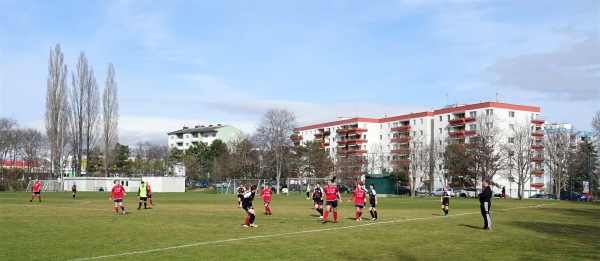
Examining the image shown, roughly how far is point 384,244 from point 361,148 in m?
128

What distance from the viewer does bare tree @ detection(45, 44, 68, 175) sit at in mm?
87500

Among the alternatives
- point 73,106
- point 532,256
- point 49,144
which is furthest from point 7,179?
point 532,256

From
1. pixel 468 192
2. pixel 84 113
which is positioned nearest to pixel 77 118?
pixel 84 113

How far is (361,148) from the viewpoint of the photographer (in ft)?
478

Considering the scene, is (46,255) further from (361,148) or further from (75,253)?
(361,148)

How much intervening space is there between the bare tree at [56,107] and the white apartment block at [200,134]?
79.0 metres

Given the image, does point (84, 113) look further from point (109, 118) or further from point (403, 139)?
point (403, 139)

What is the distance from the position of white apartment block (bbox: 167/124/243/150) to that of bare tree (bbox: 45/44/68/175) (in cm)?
7897

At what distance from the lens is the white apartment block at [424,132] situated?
4345 inches

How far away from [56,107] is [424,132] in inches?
3054

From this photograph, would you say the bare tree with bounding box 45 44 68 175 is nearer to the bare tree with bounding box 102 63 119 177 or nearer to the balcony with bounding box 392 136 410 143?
the bare tree with bounding box 102 63 119 177

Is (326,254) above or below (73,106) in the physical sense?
below

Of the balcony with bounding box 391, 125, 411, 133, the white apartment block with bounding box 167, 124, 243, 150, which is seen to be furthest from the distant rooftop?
the balcony with bounding box 391, 125, 411, 133

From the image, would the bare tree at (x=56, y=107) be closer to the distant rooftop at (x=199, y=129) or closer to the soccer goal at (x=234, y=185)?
the soccer goal at (x=234, y=185)
